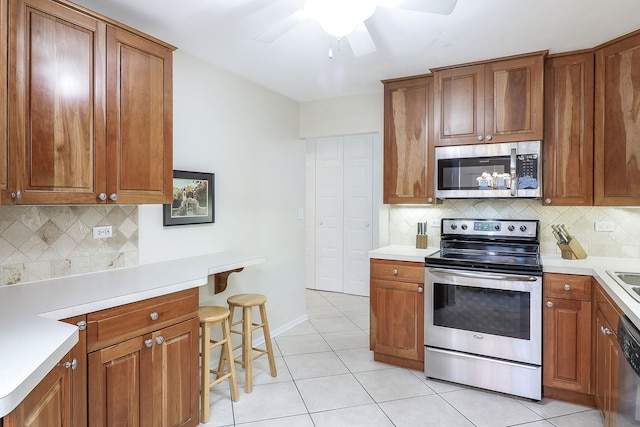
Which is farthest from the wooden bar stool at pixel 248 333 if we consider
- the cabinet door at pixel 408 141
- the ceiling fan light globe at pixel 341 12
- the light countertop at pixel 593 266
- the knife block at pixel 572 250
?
the knife block at pixel 572 250

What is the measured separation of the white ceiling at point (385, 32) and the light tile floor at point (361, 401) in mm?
2295

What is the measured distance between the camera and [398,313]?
3.00 meters

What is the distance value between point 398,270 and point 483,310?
2.22ft

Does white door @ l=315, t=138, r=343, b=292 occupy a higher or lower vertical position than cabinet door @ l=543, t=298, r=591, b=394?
higher

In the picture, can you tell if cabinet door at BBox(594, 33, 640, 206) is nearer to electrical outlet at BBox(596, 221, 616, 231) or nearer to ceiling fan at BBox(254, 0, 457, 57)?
electrical outlet at BBox(596, 221, 616, 231)

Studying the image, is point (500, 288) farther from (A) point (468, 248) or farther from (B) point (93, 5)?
(B) point (93, 5)

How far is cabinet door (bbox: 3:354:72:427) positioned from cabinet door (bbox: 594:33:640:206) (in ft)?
10.8

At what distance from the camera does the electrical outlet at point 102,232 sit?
87.3 inches

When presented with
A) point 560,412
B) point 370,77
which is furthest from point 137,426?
point 370,77

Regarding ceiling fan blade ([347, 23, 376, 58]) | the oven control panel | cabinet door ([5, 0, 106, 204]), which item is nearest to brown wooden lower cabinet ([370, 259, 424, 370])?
the oven control panel

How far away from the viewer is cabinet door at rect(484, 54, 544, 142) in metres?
2.72

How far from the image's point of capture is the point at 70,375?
4.89 feet

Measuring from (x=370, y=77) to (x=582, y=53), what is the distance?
61.8 inches

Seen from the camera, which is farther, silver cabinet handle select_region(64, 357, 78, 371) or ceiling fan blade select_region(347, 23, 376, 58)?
ceiling fan blade select_region(347, 23, 376, 58)
